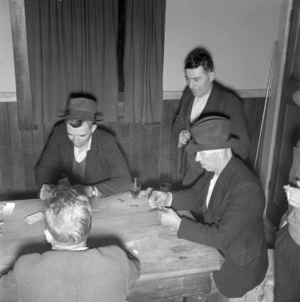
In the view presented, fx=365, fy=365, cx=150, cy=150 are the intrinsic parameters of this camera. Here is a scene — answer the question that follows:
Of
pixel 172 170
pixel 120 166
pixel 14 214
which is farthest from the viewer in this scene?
pixel 172 170

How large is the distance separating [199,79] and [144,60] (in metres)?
1.20

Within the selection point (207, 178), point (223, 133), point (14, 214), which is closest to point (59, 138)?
point (14, 214)

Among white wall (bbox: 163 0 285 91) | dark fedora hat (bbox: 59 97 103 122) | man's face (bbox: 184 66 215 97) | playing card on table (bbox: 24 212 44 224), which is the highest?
white wall (bbox: 163 0 285 91)

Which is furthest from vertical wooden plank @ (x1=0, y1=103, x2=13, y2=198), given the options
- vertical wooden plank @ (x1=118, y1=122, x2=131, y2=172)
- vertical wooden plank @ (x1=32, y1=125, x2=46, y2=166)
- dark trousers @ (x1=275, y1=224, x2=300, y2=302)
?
dark trousers @ (x1=275, y1=224, x2=300, y2=302)

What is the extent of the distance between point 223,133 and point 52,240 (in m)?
1.16

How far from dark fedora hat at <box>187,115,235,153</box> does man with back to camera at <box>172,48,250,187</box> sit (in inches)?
42.5

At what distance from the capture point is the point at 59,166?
10.4 feet

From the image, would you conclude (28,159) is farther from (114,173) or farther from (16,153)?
(114,173)

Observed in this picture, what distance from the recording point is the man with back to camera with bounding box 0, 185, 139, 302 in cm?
156

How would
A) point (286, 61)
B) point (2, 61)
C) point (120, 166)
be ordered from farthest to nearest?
point (286, 61), point (2, 61), point (120, 166)

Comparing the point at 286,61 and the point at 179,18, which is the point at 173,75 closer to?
the point at 179,18

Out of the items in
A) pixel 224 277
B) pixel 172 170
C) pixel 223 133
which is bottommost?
pixel 172 170

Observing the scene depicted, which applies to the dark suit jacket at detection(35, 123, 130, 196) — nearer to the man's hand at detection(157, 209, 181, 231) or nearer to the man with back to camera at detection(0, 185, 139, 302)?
the man's hand at detection(157, 209, 181, 231)

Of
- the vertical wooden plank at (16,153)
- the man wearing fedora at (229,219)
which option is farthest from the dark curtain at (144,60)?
the man wearing fedora at (229,219)
